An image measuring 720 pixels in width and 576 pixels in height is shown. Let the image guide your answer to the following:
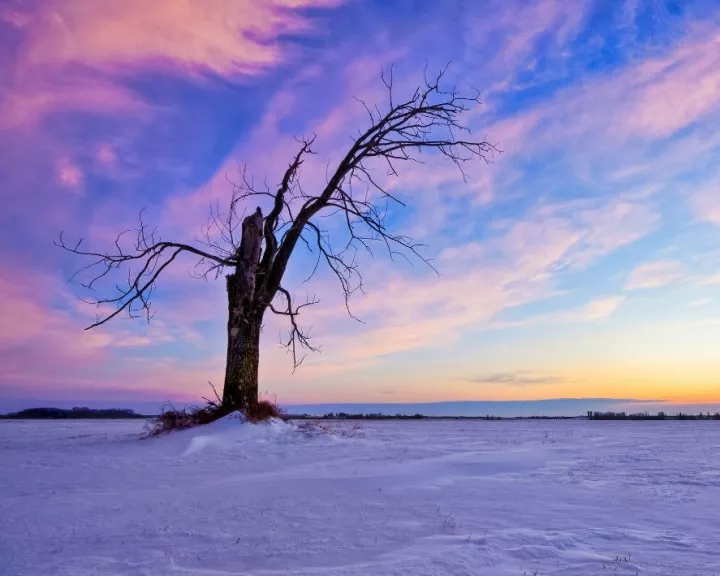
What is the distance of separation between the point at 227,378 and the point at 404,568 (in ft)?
31.0

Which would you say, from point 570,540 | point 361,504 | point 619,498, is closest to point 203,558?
point 361,504

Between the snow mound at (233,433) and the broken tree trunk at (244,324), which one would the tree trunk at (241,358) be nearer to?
the broken tree trunk at (244,324)

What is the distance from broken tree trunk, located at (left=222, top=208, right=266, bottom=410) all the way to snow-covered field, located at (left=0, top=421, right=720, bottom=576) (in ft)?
10.3

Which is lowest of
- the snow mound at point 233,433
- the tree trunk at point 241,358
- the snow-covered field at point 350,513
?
the snow-covered field at point 350,513

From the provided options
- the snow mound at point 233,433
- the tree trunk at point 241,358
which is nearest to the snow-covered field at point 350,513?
the snow mound at point 233,433

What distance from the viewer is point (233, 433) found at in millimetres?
10219

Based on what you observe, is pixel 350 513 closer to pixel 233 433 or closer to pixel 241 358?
pixel 233 433

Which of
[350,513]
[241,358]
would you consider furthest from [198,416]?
[350,513]

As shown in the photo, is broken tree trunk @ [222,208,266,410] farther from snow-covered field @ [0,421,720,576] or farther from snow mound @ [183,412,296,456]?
snow-covered field @ [0,421,720,576]

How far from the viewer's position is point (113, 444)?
10.2m

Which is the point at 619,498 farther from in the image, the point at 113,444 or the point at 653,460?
the point at 113,444

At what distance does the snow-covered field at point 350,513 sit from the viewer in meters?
3.51

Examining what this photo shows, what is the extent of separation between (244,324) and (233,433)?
2.93m

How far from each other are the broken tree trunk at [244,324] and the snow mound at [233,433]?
3.02 ft
